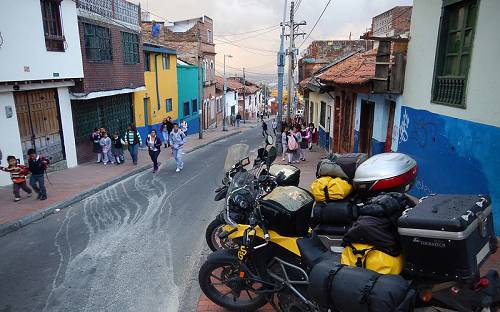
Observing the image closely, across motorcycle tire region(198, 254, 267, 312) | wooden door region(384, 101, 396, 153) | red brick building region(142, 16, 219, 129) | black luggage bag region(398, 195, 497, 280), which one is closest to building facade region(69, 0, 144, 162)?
wooden door region(384, 101, 396, 153)

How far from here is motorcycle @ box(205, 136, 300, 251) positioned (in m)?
4.87

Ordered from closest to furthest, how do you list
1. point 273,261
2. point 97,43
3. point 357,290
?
point 357,290 < point 273,261 < point 97,43

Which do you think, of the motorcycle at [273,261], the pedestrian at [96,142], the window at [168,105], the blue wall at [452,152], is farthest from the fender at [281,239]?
the window at [168,105]

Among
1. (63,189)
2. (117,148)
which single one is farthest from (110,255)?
(117,148)

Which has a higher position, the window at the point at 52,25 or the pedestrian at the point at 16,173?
the window at the point at 52,25

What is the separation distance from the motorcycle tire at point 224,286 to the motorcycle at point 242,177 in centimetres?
45

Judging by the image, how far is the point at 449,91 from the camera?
266 inches

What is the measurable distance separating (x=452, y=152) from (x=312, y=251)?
439cm

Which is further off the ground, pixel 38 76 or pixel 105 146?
pixel 38 76

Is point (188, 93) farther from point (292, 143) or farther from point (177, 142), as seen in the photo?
point (292, 143)

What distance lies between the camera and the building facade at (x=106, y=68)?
46.2 ft

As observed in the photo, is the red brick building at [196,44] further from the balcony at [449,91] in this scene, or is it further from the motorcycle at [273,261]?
the motorcycle at [273,261]

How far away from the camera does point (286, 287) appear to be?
373 centimetres

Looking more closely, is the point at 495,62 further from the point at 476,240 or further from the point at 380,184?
the point at 476,240
